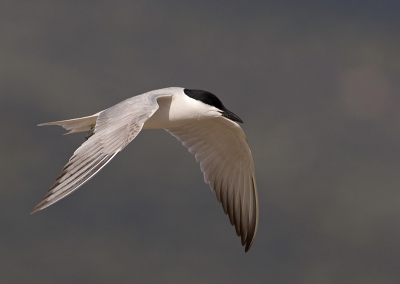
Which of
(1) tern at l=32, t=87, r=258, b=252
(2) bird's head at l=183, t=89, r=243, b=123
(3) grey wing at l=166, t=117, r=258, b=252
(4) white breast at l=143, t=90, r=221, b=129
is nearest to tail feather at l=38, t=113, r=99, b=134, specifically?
(1) tern at l=32, t=87, r=258, b=252

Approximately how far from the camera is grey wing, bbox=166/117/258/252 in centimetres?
905

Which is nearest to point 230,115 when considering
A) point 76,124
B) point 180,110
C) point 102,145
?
point 180,110

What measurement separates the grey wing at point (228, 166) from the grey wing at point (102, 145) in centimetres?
200

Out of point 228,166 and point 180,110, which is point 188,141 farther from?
point 180,110

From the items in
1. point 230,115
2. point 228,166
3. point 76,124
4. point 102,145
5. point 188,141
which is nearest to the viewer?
point 102,145

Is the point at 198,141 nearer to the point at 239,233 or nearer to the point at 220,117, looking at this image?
the point at 220,117

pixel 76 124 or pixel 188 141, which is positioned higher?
pixel 76 124

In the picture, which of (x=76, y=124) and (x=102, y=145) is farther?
(x=76, y=124)

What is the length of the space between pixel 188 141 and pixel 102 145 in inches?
127

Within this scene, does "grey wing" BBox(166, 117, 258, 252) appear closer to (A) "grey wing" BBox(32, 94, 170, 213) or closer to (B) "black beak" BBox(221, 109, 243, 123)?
(B) "black beak" BBox(221, 109, 243, 123)

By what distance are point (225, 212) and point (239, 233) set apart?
360 millimetres

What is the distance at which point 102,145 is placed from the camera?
6.27 m

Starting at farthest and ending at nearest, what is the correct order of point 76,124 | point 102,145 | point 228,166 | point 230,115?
point 228,166 → point 76,124 → point 230,115 → point 102,145

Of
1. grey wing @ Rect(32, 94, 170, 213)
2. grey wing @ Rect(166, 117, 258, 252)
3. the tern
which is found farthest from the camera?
grey wing @ Rect(166, 117, 258, 252)
